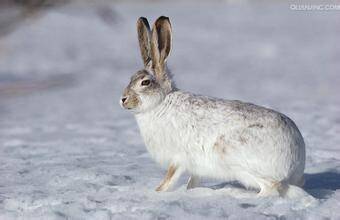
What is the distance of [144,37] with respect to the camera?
446 centimetres

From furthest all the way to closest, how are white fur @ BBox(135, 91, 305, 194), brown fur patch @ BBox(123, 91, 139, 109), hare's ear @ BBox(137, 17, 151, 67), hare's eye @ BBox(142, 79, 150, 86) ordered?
hare's ear @ BBox(137, 17, 151, 67), hare's eye @ BBox(142, 79, 150, 86), brown fur patch @ BBox(123, 91, 139, 109), white fur @ BBox(135, 91, 305, 194)

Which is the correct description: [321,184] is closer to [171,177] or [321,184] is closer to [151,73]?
[171,177]

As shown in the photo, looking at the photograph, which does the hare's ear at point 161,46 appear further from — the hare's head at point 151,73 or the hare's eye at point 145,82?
the hare's eye at point 145,82

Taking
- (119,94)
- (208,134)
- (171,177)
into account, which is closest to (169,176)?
(171,177)

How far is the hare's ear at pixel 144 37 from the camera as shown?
4.42m

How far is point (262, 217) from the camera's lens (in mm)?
3742

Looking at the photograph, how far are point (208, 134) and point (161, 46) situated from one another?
0.66 metres

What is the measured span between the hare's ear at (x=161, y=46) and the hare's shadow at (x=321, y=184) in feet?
2.62

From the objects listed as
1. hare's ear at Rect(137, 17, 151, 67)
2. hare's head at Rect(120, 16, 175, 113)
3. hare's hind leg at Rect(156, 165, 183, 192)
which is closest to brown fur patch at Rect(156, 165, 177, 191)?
hare's hind leg at Rect(156, 165, 183, 192)

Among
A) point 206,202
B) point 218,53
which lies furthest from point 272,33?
point 206,202

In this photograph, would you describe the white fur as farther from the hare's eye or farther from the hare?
the hare's eye

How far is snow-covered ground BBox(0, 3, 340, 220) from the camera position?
13.1 ft

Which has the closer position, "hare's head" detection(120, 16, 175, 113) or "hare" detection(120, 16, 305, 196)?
"hare" detection(120, 16, 305, 196)

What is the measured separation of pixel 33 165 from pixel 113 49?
8333mm
